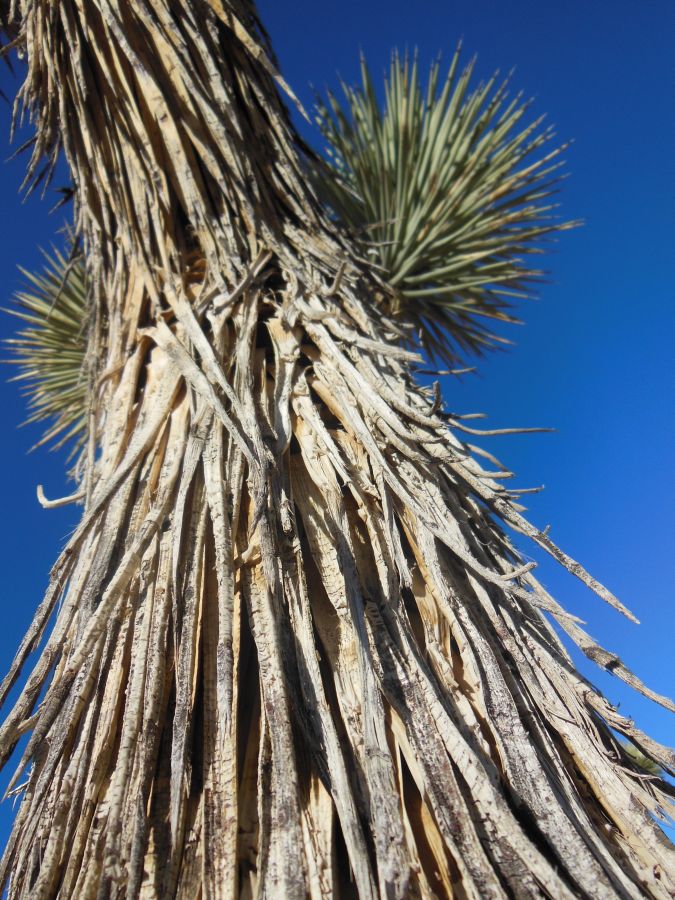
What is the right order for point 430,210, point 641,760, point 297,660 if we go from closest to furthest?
1. point 297,660
2. point 641,760
3. point 430,210

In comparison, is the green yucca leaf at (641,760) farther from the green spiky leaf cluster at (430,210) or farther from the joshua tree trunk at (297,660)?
the green spiky leaf cluster at (430,210)

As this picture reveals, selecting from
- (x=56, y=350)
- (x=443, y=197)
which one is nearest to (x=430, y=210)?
(x=443, y=197)

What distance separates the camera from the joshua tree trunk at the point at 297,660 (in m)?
0.84

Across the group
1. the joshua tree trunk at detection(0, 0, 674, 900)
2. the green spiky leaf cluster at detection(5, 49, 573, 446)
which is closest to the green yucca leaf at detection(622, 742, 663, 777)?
the joshua tree trunk at detection(0, 0, 674, 900)

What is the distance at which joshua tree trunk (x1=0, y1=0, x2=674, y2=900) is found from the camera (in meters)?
0.84

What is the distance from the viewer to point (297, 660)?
1.05m

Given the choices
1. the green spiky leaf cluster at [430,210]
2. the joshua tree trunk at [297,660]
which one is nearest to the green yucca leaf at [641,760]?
the joshua tree trunk at [297,660]

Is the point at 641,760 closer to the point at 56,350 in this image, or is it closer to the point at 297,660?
the point at 297,660

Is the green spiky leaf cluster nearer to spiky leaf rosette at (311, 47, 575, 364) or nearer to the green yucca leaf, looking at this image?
spiky leaf rosette at (311, 47, 575, 364)

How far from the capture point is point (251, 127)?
Answer: 222 centimetres

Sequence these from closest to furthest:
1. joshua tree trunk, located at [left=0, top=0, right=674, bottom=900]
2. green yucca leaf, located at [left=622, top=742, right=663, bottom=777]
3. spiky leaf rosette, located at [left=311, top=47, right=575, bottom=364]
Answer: joshua tree trunk, located at [left=0, top=0, right=674, bottom=900] → green yucca leaf, located at [left=622, top=742, right=663, bottom=777] → spiky leaf rosette, located at [left=311, top=47, right=575, bottom=364]

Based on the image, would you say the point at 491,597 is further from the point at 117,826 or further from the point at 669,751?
the point at 117,826

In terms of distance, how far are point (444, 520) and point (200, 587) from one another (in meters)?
0.48

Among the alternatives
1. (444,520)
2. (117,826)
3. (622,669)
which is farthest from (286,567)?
(622,669)
